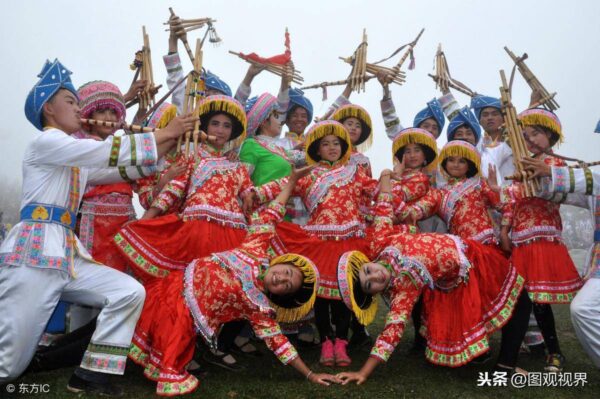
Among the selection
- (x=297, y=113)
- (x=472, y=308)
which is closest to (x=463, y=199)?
(x=472, y=308)

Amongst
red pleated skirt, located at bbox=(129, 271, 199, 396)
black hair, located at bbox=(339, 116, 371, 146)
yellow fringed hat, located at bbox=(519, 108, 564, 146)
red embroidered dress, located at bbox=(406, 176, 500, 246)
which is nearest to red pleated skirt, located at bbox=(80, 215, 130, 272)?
red pleated skirt, located at bbox=(129, 271, 199, 396)

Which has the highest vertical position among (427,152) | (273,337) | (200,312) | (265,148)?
(427,152)

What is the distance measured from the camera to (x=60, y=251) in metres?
3.35

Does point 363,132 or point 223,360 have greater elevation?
point 363,132

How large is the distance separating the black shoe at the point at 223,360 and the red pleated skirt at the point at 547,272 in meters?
2.69

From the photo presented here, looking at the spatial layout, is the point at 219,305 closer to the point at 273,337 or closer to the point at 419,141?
the point at 273,337

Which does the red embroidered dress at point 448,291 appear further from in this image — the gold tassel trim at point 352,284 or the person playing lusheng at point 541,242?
the person playing lusheng at point 541,242

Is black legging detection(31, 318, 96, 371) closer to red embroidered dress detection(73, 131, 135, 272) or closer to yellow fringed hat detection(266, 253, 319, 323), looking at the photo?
red embroidered dress detection(73, 131, 135, 272)

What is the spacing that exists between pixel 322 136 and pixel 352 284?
6.10 ft

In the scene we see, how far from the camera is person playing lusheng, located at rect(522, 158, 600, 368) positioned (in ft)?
12.2

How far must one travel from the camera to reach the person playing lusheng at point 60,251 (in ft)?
10.5

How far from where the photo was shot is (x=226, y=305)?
12.3 ft

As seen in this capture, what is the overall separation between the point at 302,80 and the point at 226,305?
11.9 ft

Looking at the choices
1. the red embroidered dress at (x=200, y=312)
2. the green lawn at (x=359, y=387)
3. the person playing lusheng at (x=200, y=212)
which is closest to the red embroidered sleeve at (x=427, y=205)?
the green lawn at (x=359, y=387)
